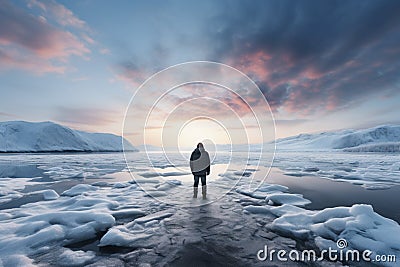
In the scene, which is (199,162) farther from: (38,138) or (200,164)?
(38,138)

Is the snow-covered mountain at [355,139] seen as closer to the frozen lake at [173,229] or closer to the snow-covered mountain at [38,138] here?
the frozen lake at [173,229]

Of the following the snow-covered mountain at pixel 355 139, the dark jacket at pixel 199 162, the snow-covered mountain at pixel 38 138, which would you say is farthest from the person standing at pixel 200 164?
the snow-covered mountain at pixel 38 138

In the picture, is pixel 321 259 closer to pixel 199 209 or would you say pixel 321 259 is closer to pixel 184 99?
pixel 199 209

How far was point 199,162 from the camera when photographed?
692 cm

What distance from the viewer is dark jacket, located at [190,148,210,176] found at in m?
6.87

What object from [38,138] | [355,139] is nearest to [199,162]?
[38,138]

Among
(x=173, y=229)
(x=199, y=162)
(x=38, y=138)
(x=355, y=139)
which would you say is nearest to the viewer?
(x=173, y=229)

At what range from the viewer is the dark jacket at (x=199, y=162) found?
6.87 meters

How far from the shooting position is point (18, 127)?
379ft

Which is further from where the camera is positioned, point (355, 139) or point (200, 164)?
point (355, 139)

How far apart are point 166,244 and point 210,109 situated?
572 cm

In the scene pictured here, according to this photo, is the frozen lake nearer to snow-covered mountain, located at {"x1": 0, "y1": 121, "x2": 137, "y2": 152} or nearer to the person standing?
the person standing

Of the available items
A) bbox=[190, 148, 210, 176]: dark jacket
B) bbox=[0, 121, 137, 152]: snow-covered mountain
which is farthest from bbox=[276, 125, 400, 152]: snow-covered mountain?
bbox=[0, 121, 137, 152]: snow-covered mountain

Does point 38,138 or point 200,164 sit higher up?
point 38,138
